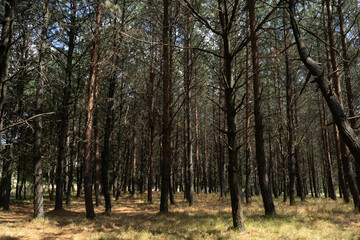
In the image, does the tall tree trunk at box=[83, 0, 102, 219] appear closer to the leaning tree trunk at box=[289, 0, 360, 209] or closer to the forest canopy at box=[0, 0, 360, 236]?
the forest canopy at box=[0, 0, 360, 236]

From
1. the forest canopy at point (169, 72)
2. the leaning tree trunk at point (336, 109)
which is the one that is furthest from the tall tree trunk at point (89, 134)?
the leaning tree trunk at point (336, 109)

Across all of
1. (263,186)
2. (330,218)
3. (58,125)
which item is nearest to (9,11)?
(263,186)

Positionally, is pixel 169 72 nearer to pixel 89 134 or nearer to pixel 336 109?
pixel 89 134

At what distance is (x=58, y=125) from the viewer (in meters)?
18.0

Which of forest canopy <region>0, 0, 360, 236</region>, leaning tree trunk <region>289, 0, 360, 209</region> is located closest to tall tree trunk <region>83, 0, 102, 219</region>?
forest canopy <region>0, 0, 360, 236</region>

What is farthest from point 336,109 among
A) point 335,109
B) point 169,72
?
point 169,72

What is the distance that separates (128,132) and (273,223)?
16.7 meters

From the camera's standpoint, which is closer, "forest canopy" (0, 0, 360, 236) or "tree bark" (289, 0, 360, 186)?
"tree bark" (289, 0, 360, 186)

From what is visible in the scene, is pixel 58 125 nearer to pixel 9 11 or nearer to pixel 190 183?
pixel 190 183

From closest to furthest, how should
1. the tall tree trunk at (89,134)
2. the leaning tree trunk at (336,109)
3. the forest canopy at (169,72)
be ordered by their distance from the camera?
the leaning tree trunk at (336,109) → the forest canopy at (169,72) → the tall tree trunk at (89,134)

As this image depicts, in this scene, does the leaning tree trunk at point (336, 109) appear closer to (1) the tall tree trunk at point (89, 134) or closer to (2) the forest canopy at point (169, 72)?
(2) the forest canopy at point (169, 72)

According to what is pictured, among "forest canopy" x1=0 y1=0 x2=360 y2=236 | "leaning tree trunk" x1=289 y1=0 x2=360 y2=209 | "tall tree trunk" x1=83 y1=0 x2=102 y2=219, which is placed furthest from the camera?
"tall tree trunk" x1=83 y1=0 x2=102 y2=219

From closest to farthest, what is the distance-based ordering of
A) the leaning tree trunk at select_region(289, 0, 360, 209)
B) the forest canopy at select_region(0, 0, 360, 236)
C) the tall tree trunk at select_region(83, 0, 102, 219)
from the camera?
the leaning tree trunk at select_region(289, 0, 360, 209) < the forest canopy at select_region(0, 0, 360, 236) < the tall tree trunk at select_region(83, 0, 102, 219)

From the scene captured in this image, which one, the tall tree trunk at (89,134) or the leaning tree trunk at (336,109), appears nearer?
the leaning tree trunk at (336,109)
